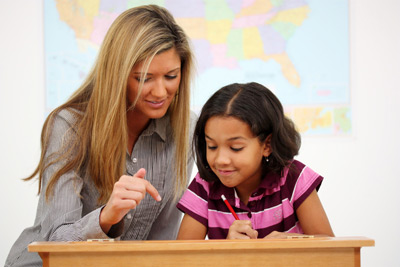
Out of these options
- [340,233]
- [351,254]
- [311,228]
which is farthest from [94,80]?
[340,233]

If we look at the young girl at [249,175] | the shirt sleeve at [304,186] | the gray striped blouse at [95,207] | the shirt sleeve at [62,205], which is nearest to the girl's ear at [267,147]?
the young girl at [249,175]

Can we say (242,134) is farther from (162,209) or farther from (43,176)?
(43,176)

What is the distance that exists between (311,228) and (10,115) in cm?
222

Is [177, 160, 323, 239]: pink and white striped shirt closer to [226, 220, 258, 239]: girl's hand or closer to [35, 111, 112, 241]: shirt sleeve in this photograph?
[226, 220, 258, 239]: girl's hand

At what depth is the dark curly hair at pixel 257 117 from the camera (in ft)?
4.42

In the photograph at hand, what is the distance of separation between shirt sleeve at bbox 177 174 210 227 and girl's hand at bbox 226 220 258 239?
0.18m

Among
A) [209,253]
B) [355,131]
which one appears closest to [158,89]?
[209,253]

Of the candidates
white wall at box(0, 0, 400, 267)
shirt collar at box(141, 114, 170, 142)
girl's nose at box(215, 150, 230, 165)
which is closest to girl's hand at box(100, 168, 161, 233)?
girl's nose at box(215, 150, 230, 165)

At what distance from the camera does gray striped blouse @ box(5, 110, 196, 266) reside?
1.28 m

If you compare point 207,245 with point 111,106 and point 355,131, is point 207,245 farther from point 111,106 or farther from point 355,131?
point 355,131

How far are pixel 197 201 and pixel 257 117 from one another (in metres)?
0.29

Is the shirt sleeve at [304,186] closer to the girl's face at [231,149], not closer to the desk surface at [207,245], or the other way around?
the girl's face at [231,149]

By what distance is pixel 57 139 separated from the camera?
1.45 meters

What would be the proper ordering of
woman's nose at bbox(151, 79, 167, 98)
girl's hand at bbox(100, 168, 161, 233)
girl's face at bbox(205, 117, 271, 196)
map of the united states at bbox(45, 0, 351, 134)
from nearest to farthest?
girl's hand at bbox(100, 168, 161, 233) < girl's face at bbox(205, 117, 271, 196) < woman's nose at bbox(151, 79, 167, 98) < map of the united states at bbox(45, 0, 351, 134)
